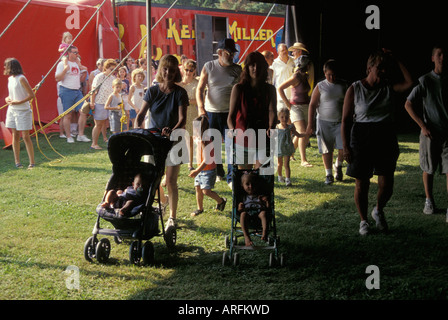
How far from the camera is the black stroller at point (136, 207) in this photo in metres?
4.68

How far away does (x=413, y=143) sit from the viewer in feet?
39.8

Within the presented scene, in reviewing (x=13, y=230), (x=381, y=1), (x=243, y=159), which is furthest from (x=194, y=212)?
(x=381, y=1)

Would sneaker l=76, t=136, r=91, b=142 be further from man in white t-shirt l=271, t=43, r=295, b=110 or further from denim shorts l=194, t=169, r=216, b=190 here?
denim shorts l=194, t=169, r=216, b=190

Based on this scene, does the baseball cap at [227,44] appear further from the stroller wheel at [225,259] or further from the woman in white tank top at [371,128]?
the stroller wheel at [225,259]

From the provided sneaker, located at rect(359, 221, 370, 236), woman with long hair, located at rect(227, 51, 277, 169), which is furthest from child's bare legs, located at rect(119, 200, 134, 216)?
sneaker, located at rect(359, 221, 370, 236)

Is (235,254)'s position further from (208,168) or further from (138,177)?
(208,168)

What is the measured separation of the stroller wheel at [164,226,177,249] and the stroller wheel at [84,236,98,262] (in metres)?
0.69

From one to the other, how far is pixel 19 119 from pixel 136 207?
5.23 meters

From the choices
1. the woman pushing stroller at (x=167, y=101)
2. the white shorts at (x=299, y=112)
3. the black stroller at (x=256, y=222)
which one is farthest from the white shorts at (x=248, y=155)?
the white shorts at (x=299, y=112)

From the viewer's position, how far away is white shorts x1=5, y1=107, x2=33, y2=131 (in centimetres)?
903

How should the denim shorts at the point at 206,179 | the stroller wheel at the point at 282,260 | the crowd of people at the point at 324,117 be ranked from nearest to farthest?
the stroller wheel at the point at 282,260 → the crowd of people at the point at 324,117 → the denim shorts at the point at 206,179

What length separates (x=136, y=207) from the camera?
4.73m

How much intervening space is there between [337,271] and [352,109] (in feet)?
5.74
